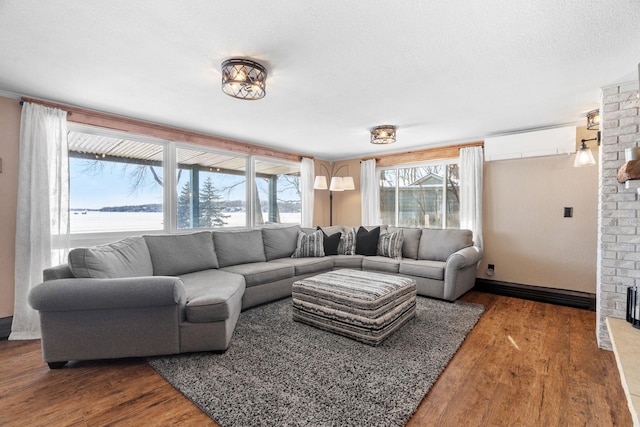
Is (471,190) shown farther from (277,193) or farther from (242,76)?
(242,76)

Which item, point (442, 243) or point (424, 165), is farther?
point (424, 165)

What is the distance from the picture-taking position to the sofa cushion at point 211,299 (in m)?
2.21

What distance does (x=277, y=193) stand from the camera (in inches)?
208

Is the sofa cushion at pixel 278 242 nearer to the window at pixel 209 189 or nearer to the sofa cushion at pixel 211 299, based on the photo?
the window at pixel 209 189

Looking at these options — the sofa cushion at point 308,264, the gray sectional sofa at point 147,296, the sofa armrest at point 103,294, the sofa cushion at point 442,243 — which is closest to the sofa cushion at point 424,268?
the gray sectional sofa at point 147,296

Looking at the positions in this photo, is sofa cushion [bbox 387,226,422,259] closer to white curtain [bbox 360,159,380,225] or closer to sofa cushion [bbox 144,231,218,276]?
white curtain [bbox 360,159,380,225]

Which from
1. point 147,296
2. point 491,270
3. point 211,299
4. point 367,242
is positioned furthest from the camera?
point 367,242

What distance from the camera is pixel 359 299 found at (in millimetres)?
2480

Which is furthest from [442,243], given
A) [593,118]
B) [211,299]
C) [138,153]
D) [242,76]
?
[138,153]

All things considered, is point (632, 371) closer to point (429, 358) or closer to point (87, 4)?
point (429, 358)

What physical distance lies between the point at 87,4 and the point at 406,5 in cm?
167

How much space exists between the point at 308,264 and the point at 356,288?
1392 mm

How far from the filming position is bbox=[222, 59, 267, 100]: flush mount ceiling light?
2.05m

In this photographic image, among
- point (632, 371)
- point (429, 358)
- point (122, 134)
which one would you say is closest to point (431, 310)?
point (429, 358)
